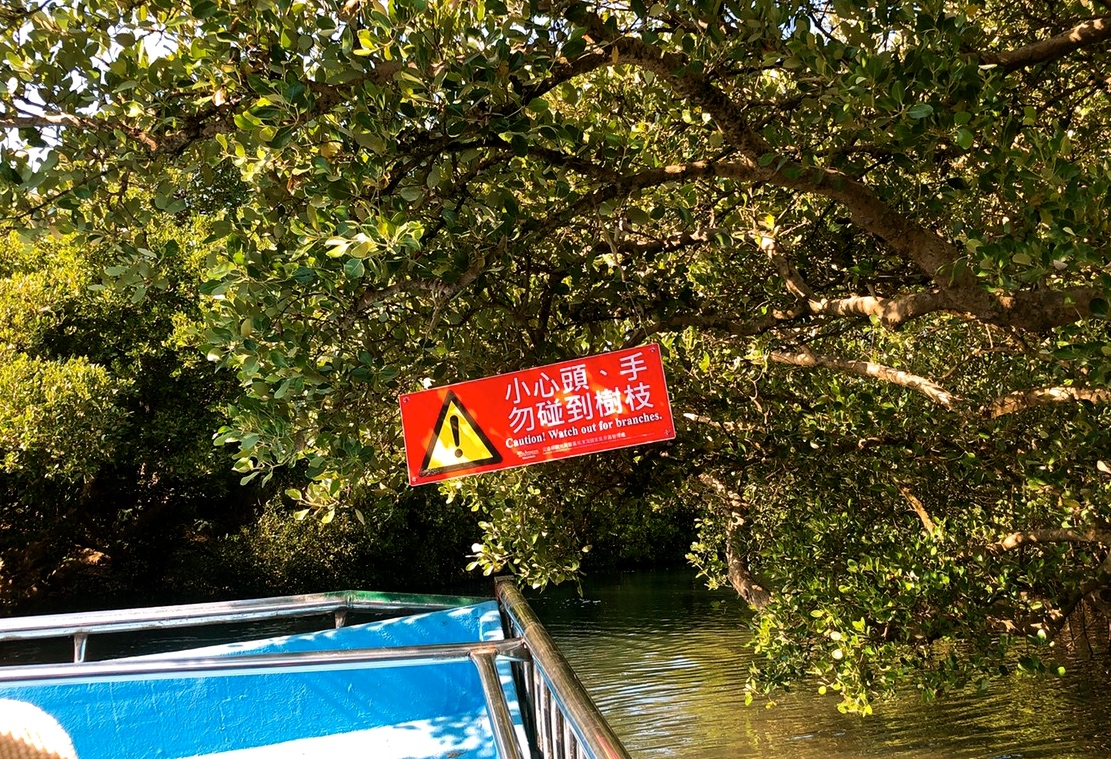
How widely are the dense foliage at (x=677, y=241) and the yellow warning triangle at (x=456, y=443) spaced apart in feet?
1.07

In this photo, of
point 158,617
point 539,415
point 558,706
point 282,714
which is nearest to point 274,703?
point 282,714

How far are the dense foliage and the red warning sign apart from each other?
0.99 feet

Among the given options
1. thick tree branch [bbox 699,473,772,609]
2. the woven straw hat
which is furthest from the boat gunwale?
thick tree branch [bbox 699,473,772,609]

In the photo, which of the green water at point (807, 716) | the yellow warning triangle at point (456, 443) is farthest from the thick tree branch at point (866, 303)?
the green water at point (807, 716)

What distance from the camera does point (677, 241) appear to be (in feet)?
16.0

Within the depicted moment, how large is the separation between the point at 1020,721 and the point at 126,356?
51.9 feet

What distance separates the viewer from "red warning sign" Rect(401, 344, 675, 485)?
3016 millimetres

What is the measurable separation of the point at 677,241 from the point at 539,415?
211cm

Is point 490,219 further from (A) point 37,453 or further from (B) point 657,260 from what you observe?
(A) point 37,453

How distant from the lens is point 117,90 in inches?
116

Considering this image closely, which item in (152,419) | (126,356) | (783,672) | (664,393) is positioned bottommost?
(783,672)

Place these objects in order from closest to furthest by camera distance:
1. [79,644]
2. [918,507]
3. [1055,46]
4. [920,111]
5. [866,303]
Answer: [920,111] → [79,644] → [1055,46] → [866,303] → [918,507]

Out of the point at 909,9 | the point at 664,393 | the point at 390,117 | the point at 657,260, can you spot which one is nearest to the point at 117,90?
the point at 390,117

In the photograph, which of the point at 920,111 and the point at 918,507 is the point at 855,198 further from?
the point at 918,507
